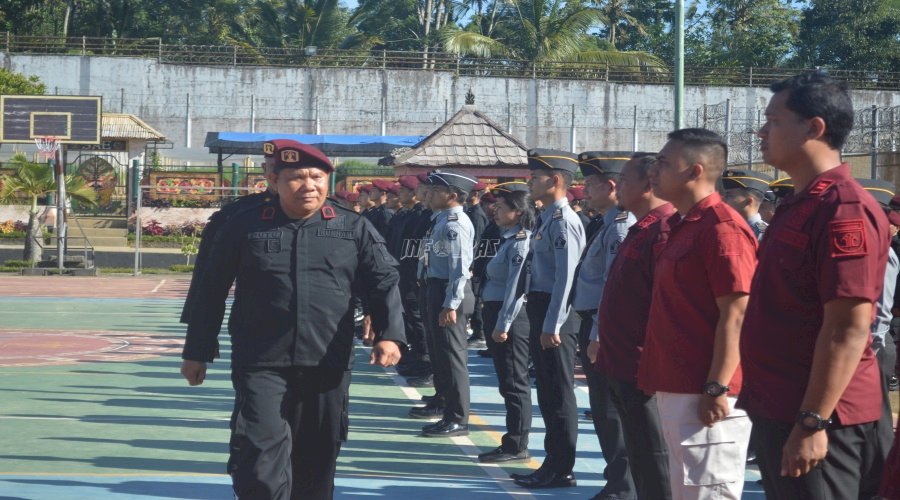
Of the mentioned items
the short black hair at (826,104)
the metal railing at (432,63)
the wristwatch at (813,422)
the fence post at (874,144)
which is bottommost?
the wristwatch at (813,422)

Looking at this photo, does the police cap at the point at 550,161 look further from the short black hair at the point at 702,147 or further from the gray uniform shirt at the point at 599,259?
the short black hair at the point at 702,147

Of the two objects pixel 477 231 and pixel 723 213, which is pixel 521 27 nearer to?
pixel 477 231

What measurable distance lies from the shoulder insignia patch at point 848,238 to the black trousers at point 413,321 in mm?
9381

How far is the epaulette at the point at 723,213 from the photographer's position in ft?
15.5

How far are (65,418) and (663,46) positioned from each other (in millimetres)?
51737

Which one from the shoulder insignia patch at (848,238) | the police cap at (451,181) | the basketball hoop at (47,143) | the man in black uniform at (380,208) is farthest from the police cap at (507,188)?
the basketball hoop at (47,143)

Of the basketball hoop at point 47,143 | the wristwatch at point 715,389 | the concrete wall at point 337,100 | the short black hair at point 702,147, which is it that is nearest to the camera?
the wristwatch at point 715,389

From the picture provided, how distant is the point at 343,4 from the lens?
60.2 m

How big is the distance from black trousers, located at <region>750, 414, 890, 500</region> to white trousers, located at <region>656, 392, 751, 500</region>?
29.0 inches

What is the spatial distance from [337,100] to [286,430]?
38769mm

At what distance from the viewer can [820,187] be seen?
3.77 meters

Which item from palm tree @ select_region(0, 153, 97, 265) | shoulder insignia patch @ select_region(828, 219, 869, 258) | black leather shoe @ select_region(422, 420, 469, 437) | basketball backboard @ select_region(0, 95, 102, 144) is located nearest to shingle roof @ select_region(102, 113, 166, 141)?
basketball backboard @ select_region(0, 95, 102, 144)

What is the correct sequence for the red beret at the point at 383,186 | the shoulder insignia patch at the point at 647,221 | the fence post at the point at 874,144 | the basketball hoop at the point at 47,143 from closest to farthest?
the shoulder insignia patch at the point at 647,221 → the red beret at the point at 383,186 → the fence post at the point at 874,144 → the basketball hoop at the point at 47,143

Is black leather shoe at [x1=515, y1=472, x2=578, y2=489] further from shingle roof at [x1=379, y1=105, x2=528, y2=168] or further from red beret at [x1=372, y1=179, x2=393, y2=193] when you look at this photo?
shingle roof at [x1=379, y1=105, x2=528, y2=168]
